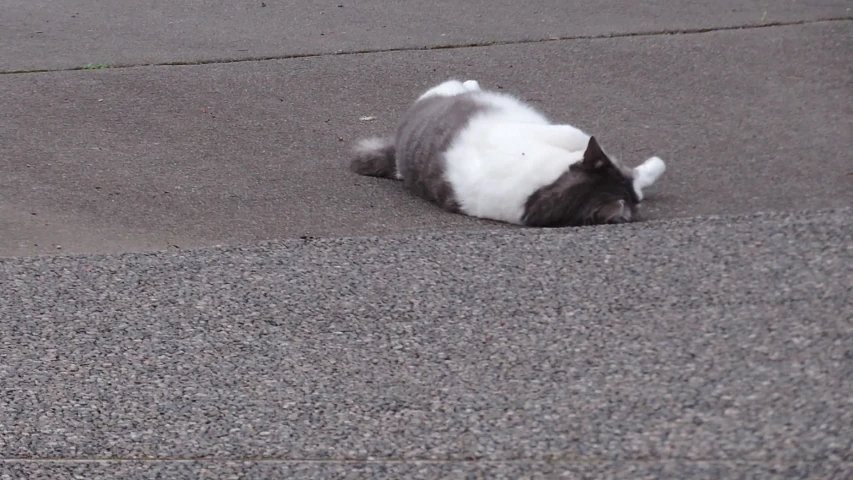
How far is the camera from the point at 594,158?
4922 mm

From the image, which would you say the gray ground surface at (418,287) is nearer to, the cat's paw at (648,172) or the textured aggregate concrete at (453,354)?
the textured aggregate concrete at (453,354)

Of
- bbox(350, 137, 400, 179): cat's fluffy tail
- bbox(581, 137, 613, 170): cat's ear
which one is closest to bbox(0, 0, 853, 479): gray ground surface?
bbox(350, 137, 400, 179): cat's fluffy tail

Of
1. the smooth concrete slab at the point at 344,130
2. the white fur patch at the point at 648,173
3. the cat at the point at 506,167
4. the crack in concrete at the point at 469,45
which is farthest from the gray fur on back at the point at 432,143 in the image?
the crack in concrete at the point at 469,45

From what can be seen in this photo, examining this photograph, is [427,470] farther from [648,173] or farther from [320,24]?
[320,24]

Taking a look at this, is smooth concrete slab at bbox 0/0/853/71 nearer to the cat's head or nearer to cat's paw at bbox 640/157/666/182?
cat's paw at bbox 640/157/666/182

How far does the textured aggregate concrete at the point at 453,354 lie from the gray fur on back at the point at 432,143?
71 centimetres

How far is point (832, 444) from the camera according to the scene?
9.61ft

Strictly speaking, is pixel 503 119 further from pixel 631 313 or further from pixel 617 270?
pixel 631 313

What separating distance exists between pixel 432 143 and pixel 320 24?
12.8 feet

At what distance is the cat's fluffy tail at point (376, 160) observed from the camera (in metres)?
5.80

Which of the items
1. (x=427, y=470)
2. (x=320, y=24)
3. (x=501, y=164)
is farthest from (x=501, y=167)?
(x=320, y=24)

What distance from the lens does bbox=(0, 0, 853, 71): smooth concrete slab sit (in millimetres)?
8109

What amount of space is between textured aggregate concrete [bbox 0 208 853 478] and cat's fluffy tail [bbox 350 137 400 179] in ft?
3.86

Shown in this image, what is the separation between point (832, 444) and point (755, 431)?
0.22m
